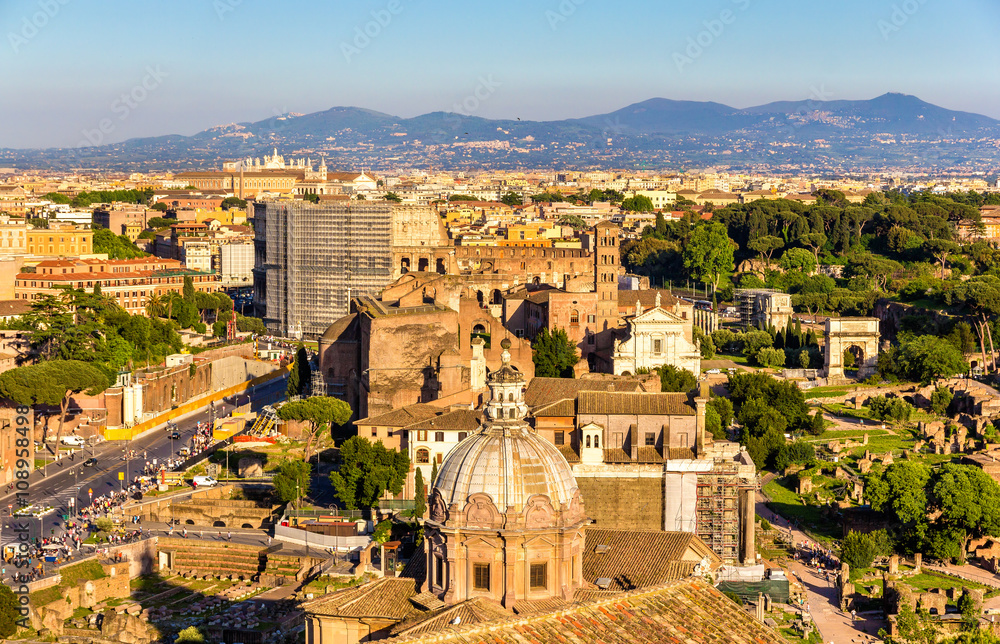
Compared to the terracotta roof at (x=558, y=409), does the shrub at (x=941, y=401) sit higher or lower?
lower

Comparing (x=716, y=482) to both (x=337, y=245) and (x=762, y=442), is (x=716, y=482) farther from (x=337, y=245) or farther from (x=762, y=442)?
(x=337, y=245)

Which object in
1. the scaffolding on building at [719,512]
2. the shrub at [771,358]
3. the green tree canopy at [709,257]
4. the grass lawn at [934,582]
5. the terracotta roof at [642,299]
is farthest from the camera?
the green tree canopy at [709,257]

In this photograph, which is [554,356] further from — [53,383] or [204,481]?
[53,383]

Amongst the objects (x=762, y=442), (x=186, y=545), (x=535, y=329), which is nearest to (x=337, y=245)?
(x=535, y=329)

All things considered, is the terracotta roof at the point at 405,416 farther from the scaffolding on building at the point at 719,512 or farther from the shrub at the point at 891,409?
the shrub at the point at 891,409

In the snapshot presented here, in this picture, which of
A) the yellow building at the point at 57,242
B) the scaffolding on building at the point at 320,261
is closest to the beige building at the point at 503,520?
the scaffolding on building at the point at 320,261

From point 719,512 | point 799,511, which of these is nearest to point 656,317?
point 799,511
